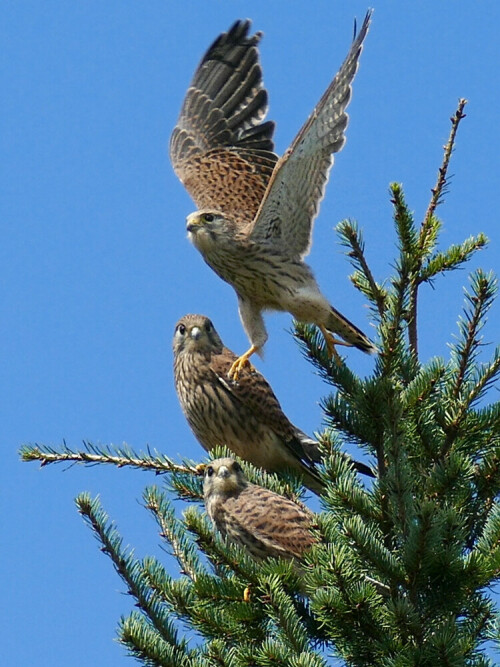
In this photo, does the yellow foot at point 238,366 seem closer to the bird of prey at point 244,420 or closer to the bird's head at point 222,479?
the bird of prey at point 244,420

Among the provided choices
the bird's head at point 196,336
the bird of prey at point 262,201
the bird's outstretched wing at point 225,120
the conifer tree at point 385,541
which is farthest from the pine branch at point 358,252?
the bird's outstretched wing at point 225,120

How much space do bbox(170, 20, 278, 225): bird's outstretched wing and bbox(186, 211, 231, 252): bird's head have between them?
912mm

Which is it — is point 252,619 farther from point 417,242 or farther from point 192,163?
point 192,163

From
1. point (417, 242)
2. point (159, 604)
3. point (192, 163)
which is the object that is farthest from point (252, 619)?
point (192, 163)

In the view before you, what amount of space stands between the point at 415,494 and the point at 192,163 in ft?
14.0

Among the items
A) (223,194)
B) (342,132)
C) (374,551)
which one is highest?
(223,194)

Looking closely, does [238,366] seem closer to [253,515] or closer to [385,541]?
[253,515]

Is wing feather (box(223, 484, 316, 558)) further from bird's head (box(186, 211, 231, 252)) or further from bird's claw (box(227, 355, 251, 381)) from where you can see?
bird's head (box(186, 211, 231, 252))

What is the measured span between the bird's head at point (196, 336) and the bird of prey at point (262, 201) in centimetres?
19

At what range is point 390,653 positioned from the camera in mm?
3258

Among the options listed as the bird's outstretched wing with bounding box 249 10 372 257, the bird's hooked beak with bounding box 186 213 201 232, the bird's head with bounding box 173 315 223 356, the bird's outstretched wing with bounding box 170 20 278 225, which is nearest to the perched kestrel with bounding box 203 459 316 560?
the bird's head with bounding box 173 315 223 356

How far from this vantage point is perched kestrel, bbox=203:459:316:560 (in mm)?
4266

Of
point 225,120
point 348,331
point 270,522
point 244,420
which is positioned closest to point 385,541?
point 270,522

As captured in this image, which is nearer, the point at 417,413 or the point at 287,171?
the point at 417,413
